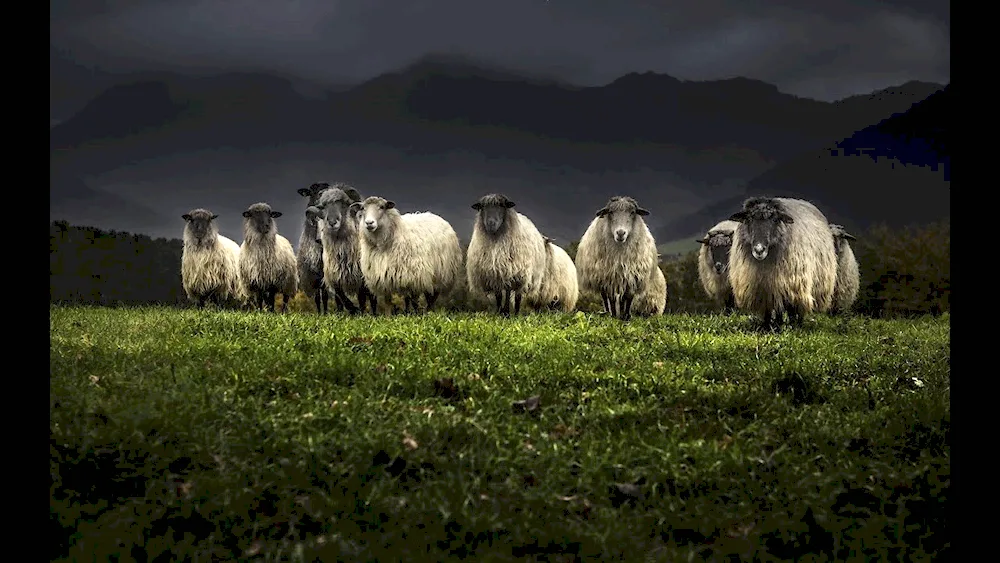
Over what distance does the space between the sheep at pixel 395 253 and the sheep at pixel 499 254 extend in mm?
1003

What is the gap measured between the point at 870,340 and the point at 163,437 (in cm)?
1031

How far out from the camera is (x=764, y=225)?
13.2 meters

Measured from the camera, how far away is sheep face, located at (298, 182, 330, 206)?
17.9m

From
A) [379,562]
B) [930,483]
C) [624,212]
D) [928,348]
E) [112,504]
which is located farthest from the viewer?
[624,212]

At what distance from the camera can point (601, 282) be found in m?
16.0

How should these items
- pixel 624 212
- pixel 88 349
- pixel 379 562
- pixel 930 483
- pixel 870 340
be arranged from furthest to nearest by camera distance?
pixel 624 212, pixel 870 340, pixel 88 349, pixel 930 483, pixel 379 562

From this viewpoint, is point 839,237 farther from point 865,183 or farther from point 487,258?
point 865,183

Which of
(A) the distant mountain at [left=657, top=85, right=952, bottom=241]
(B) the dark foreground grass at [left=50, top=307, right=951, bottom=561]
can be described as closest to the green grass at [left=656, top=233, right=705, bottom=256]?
(A) the distant mountain at [left=657, top=85, right=952, bottom=241]

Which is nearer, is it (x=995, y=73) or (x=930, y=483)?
(x=995, y=73)

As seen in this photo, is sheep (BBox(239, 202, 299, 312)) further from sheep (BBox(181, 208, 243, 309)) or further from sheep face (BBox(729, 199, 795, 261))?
sheep face (BBox(729, 199, 795, 261))

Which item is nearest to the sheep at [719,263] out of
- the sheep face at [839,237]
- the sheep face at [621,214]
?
the sheep face at [839,237]

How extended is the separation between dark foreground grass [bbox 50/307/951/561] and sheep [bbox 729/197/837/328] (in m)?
5.10

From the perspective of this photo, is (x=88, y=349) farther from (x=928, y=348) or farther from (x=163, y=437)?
(x=928, y=348)
